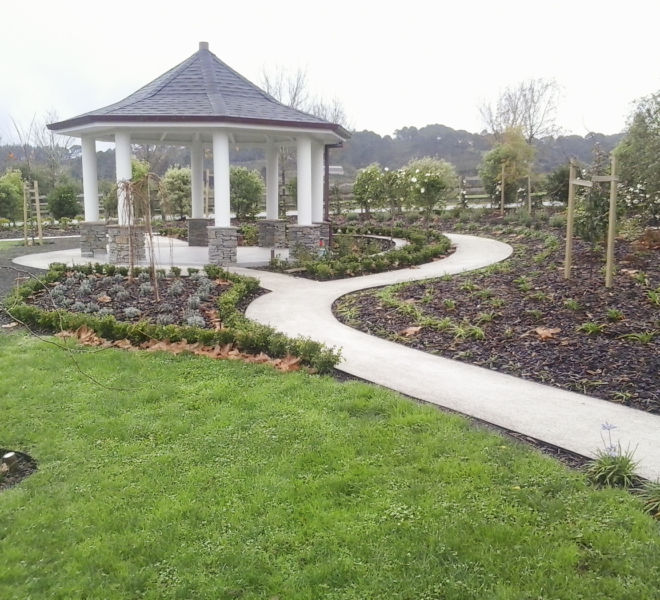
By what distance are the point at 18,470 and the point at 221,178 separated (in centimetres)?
903

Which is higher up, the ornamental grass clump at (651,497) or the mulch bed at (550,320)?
the mulch bed at (550,320)

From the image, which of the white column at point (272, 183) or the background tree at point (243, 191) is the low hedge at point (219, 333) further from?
the background tree at point (243, 191)

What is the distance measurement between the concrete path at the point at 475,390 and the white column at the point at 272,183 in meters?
7.03

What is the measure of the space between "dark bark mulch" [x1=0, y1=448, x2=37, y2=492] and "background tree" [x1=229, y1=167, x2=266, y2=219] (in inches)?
749

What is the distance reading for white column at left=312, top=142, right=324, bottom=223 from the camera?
571 inches

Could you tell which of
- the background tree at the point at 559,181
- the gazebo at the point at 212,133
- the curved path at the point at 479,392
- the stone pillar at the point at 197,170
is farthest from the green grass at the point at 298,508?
the background tree at the point at 559,181

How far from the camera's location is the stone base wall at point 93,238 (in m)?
13.3

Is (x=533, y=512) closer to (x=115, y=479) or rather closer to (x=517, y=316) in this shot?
(x=115, y=479)

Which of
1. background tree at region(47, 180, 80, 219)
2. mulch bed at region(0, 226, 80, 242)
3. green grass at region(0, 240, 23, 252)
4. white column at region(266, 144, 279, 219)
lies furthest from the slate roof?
background tree at region(47, 180, 80, 219)

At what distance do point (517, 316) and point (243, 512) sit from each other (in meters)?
4.59

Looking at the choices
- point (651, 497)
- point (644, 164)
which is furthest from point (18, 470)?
point (644, 164)

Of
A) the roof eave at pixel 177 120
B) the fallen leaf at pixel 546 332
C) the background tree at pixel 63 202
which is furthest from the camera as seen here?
the background tree at pixel 63 202

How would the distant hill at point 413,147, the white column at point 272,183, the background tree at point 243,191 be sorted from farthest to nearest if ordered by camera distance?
the distant hill at point 413,147 < the background tree at point 243,191 < the white column at point 272,183

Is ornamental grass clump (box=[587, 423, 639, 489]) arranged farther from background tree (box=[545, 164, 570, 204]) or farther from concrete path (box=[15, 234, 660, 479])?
background tree (box=[545, 164, 570, 204])
